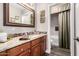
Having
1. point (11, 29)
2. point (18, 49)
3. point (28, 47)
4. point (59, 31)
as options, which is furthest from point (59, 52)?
point (11, 29)

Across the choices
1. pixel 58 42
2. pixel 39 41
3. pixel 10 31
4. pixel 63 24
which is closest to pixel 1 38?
pixel 10 31

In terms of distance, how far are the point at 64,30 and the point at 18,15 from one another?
616mm

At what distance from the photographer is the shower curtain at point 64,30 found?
1129 millimetres

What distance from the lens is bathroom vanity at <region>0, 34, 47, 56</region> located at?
0.87 metres

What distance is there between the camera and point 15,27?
3.38ft

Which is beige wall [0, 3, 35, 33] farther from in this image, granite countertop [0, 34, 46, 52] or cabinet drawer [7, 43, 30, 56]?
cabinet drawer [7, 43, 30, 56]

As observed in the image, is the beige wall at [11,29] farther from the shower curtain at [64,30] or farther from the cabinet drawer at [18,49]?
the shower curtain at [64,30]

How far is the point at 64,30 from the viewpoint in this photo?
3.94ft

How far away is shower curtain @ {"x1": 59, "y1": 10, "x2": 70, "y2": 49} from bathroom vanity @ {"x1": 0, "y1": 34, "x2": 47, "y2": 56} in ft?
0.72

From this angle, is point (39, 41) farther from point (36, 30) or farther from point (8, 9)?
point (8, 9)

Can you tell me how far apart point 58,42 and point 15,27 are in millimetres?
564

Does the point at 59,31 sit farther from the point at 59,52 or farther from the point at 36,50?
the point at 36,50

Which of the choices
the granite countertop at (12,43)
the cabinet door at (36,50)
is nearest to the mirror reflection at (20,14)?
the granite countertop at (12,43)

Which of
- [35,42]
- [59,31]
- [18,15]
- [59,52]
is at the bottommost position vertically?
[59,52]
